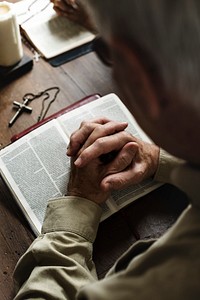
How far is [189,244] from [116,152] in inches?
17.2

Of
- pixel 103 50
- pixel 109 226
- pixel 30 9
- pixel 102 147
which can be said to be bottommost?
pixel 109 226

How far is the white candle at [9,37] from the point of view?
106 centimetres

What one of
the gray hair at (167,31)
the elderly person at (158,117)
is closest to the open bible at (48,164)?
the elderly person at (158,117)

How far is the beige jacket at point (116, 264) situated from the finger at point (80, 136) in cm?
11

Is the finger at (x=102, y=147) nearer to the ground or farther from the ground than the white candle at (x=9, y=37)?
nearer to the ground

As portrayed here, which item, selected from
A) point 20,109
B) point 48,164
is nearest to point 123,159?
point 48,164

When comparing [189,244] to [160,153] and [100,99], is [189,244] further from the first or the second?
[100,99]

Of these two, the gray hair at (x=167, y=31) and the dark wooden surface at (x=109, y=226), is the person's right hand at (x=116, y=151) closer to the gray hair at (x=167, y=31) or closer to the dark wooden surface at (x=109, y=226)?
the dark wooden surface at (x=109, y=226)

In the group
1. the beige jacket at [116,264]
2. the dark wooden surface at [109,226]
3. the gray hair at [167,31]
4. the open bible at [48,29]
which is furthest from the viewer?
the open bible at [48,29]

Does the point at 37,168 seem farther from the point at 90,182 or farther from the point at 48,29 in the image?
the point at 48,29

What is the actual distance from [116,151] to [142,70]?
49 centimetres

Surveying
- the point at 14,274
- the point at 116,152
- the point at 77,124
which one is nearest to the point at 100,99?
the point at 77,124

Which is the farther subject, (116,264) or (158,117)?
(116,264)

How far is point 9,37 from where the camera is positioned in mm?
1096
